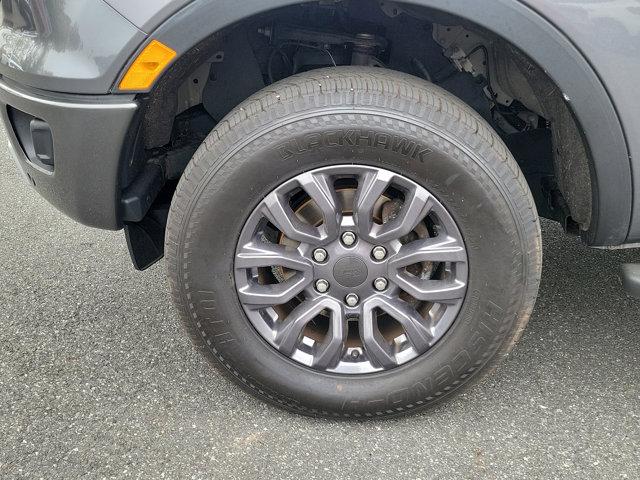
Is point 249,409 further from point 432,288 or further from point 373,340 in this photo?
point 432,288

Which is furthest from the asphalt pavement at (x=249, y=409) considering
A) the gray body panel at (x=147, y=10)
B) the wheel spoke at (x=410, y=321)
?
the gray body panel at (x=147, y=10)

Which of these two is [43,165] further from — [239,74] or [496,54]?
[496,54]

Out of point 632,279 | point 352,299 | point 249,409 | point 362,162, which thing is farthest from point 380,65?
point 249,409

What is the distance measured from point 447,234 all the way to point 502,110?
2.34ft

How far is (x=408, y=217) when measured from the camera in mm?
1831

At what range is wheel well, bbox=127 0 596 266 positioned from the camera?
186 centimetres

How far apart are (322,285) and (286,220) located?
9.8 inches

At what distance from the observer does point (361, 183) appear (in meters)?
1.81

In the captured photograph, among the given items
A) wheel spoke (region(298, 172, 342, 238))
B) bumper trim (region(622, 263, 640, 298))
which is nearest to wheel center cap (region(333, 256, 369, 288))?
wheel spoke (region(298, 172, 342, 238))

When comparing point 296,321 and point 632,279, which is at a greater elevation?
point 632,279

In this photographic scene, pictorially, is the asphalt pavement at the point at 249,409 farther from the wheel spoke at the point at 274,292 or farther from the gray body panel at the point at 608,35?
the gray body panel at the point at 608,35

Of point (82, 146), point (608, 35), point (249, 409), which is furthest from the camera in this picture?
point (249, 409)

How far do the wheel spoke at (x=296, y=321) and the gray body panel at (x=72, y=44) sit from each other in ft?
2.91

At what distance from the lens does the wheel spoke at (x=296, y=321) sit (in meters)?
1.95
